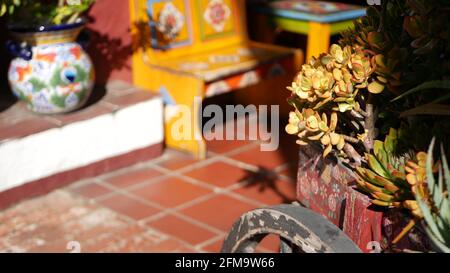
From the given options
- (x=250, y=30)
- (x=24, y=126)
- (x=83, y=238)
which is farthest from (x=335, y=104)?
(x=250, y=30)

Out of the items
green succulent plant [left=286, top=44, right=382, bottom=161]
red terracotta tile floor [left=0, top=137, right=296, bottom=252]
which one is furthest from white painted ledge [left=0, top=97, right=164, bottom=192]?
green succulent plant [left=286, top=44, right=382, bottom=161]

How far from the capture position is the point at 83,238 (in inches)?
152

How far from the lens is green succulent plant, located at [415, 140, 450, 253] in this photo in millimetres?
1436

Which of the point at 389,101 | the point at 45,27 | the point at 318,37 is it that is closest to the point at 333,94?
the point at 389,101

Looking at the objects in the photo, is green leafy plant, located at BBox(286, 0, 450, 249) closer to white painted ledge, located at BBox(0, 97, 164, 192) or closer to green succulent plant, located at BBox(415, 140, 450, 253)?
green succulent plant, located at BBox(415, 140, 450, 253)

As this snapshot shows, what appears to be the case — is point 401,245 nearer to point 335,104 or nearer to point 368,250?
point 368,250

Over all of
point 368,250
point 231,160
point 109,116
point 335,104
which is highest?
point 335,104

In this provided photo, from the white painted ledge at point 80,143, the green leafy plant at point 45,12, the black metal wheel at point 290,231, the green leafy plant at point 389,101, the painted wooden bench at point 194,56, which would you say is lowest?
the white painted ledge at point 80,143

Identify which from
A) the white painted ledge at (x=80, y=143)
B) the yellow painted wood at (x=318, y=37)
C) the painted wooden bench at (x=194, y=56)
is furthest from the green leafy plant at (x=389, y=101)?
the yellow painted wood at (x=318, y=37)

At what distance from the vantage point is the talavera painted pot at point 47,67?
171 inches

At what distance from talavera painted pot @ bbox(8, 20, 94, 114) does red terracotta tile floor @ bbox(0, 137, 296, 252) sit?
21.4 inches

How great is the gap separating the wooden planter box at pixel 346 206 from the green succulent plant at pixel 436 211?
78 millimetres

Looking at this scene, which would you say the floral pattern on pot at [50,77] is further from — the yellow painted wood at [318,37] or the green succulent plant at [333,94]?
the green succulent plant at [333,94]

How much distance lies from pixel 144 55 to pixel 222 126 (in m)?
0.84
